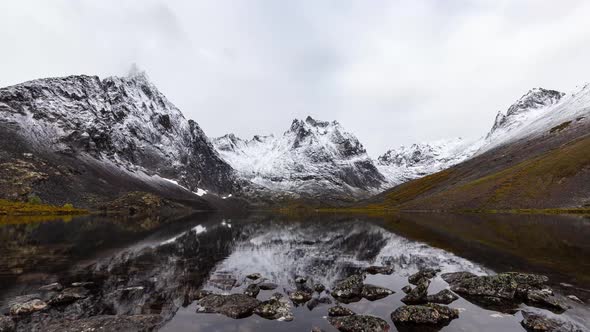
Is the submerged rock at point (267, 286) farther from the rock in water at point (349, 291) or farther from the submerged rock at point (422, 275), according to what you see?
the submerged rock at point (422, 275)

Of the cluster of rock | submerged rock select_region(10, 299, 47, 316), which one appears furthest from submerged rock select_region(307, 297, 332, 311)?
submerged rock select_region(10, 299, 47, 316)

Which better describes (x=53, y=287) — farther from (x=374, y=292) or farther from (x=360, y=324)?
(x=374, y=292)

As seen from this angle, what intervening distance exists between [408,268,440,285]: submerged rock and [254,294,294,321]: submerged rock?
47.3 feet

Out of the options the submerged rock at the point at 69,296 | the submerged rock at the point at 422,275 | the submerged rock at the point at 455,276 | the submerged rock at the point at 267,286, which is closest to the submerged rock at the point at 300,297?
the submerged rock at the point at 267,286

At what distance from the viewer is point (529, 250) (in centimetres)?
4928

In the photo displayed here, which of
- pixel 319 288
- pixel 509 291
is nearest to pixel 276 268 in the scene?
pixel 319 288

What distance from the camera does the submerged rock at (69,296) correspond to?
25.4 m

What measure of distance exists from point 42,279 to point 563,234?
79.8m

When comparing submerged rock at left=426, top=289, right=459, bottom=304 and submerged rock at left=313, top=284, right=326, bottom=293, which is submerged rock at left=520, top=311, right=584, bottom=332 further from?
submerged rock at left=313, top=284, right=326, bottom=293

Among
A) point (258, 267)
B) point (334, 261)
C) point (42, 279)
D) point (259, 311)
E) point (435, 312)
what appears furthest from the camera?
point (334, 261)

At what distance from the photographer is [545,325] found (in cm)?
2048

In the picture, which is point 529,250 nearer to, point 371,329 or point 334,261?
point 334,261

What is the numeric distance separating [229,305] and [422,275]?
65.1ft

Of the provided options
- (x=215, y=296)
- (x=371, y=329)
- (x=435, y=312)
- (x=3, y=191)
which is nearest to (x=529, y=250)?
(x=435, y=312)
